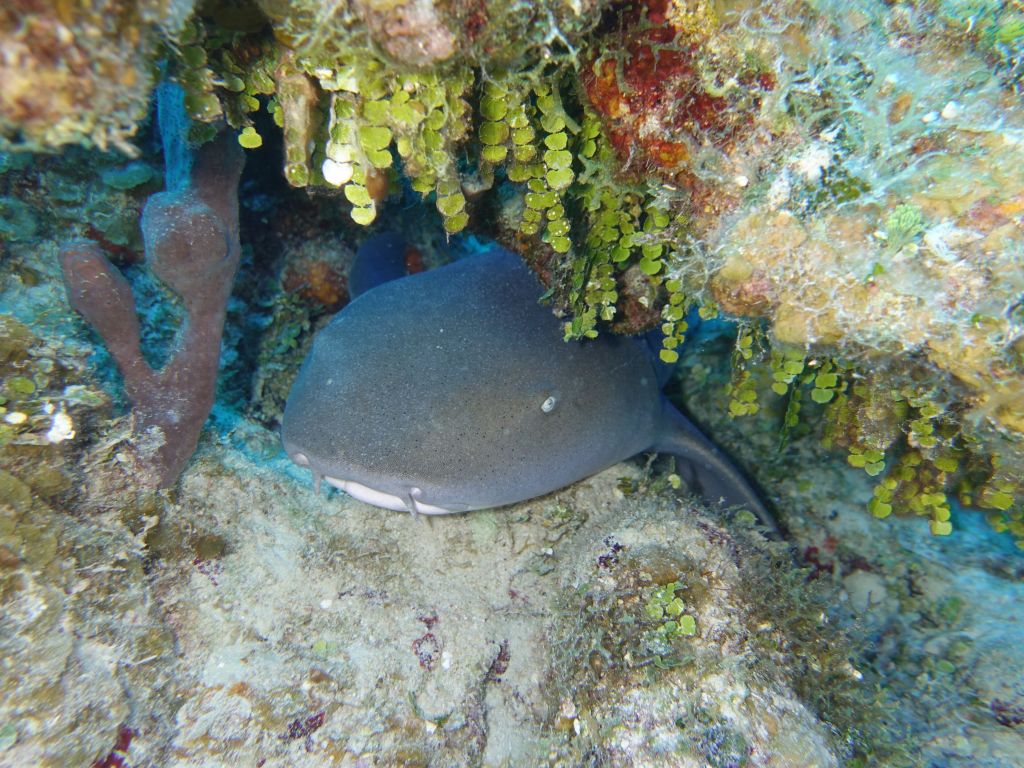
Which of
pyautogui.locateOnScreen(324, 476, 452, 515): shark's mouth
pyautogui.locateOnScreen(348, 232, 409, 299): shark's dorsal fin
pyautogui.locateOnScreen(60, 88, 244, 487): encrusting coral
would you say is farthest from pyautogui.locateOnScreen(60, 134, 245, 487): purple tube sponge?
pyautogui.locateOnScreen(348, 232, 409, 299): shark's dorsal fin

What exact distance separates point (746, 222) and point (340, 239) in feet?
13.8

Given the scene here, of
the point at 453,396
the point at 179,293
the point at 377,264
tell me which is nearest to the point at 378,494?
the point at 453,396

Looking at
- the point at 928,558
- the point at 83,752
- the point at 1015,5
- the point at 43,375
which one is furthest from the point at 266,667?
the point at 928,558

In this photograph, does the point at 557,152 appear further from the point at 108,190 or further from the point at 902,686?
the point at 902,686

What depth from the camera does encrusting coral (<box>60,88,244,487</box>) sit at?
2240 millimetres

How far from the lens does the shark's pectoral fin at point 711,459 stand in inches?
168

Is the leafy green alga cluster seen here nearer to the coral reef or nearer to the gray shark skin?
the gray shark skin

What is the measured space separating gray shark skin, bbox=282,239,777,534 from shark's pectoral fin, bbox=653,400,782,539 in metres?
0.83

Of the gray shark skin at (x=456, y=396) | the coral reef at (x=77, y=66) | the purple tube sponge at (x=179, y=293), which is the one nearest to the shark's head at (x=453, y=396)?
the gray shark skin at (x=456, y=396)

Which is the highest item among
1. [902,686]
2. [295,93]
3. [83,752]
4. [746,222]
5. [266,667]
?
[295,93]

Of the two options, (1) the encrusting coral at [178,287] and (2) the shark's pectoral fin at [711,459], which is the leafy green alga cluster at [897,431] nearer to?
(2) the shark's pectoral fin at [711,459]

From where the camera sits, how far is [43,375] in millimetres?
2105

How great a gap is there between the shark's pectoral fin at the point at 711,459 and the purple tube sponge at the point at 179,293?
320 centimetres

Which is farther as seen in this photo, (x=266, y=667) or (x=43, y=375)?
(x=266, y=667)
